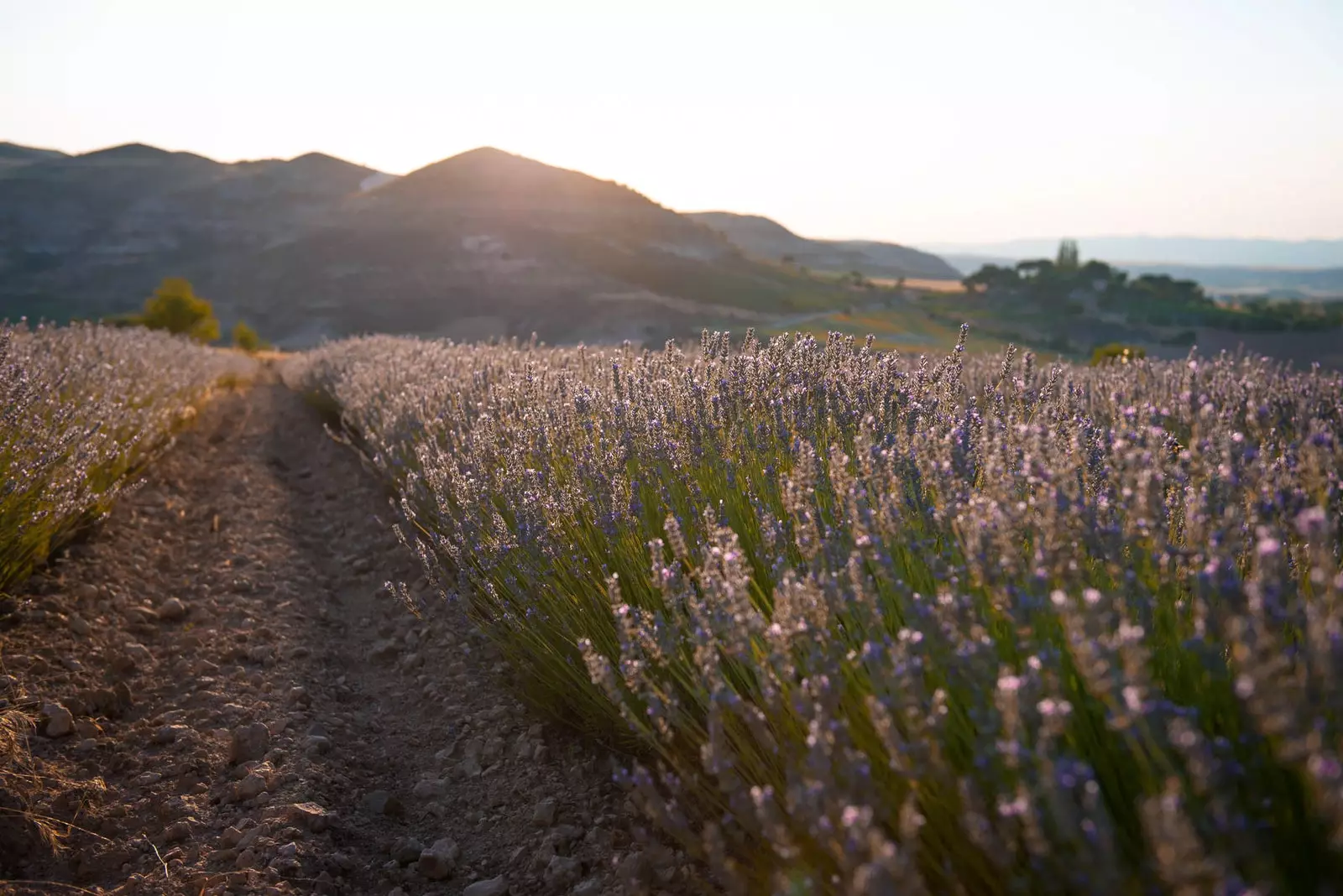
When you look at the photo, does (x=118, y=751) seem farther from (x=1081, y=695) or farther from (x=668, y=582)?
(x=1081, y=695)

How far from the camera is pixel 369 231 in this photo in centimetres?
7494

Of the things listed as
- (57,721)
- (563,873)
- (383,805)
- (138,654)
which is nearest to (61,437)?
(138,654)

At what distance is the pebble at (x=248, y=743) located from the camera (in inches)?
106

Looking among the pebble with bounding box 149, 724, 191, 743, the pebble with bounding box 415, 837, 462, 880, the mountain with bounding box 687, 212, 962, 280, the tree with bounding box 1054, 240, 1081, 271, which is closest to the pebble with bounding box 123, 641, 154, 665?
the pebble with bounding box 149, 724, 191, 743

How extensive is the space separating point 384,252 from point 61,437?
72.2m

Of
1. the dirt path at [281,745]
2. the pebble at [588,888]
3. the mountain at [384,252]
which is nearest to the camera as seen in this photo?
the pebble at [588,888]

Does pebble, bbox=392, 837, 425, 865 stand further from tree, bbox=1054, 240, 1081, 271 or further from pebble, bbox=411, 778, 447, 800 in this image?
tree, bbox=1054, 240, 1081, 271

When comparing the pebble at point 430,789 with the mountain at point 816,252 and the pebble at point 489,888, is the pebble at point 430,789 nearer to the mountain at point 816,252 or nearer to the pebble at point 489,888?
the pebble at point 489,888

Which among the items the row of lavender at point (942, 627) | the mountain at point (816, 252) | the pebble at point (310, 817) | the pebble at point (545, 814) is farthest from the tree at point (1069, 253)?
the pebble at point (310, 817)

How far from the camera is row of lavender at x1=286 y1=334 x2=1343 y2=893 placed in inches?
41.7

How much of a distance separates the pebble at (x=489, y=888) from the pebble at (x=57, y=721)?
1673 millimetres

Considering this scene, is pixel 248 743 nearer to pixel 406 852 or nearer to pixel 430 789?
pixel 430 789

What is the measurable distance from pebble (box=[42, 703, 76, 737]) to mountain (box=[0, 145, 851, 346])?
43875 mm

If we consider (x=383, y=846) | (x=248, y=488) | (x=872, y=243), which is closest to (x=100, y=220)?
(x=248, y=488)
